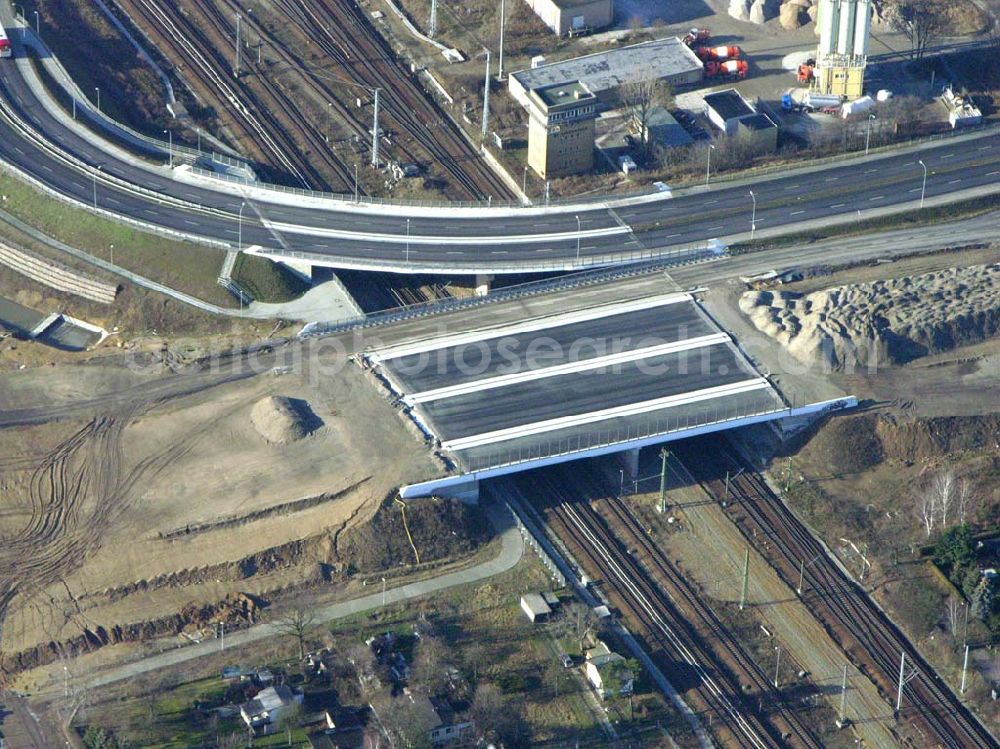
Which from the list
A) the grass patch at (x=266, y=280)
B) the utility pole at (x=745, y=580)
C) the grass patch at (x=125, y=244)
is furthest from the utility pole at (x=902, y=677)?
the grass patch at (x=125, y=244)

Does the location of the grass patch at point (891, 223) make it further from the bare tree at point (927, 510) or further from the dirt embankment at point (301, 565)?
the dirt embankment at point (301, 565)

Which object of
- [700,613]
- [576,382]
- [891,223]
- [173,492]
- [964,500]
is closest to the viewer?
[700,613]

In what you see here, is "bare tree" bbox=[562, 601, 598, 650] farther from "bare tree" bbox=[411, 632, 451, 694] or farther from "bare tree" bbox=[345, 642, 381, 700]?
"bare tree" bbox=[345, 642, 381, 700]

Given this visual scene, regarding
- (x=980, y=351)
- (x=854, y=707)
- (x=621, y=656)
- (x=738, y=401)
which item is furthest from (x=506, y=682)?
(x=980, y=351)

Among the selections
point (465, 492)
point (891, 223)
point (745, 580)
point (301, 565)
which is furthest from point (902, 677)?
point (891, 223)

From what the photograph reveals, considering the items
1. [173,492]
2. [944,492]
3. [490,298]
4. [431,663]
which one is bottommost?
[431,663]

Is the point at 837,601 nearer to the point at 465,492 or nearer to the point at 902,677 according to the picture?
the point at 902,677

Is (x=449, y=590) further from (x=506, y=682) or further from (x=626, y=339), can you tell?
(x=626, y=339)
